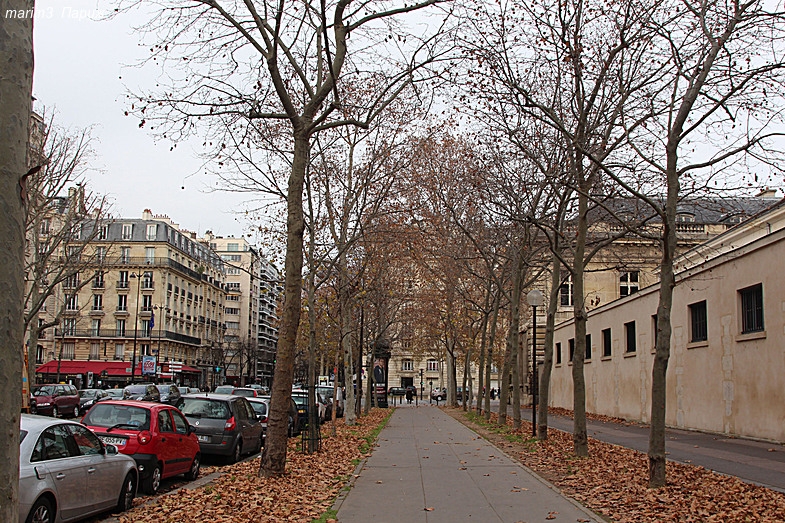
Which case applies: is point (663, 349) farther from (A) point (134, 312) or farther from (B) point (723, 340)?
(A) point (134, 312)

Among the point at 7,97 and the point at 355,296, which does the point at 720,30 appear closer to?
the point at 7,97

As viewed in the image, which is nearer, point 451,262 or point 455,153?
point 455,153

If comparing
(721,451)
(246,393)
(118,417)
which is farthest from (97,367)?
(721,451)

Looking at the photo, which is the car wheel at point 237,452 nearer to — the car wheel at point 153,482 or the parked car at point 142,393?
the car wheel at point 153,482

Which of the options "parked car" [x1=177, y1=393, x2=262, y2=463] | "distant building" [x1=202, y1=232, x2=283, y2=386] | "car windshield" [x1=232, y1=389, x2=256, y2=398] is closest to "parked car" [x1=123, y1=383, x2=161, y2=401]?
"car windshield" [x1=232, y1=389, x2=256, y2=398]

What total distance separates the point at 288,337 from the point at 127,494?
3.59 metres

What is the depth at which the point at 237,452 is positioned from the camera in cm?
1781

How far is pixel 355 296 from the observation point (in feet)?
92.1

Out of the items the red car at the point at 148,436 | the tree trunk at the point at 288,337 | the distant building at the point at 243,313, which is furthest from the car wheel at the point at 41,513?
the distant building at the point at 243,313

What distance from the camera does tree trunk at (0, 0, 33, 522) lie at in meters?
3.87

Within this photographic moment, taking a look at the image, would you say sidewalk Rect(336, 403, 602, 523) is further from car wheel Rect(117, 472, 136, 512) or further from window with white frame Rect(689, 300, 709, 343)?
window with white frame Rect(689, 300, 709, 343)

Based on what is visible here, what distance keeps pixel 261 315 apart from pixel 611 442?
433 ft

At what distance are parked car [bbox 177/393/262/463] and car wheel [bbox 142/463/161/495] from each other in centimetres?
457

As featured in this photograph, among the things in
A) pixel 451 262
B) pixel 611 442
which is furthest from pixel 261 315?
pixel 611 442
